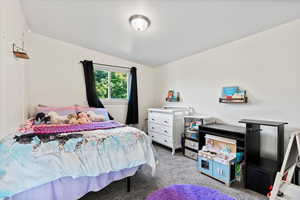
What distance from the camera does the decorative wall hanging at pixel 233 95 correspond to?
7.52ft

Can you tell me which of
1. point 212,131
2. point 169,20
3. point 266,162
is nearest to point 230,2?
point 169,20

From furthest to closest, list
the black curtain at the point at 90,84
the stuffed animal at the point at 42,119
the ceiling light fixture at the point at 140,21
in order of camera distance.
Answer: the black curtain at the point at 90,84 → the stuffed animal at the point at 42,119 → the ceiling light fixture at the point at 140,21

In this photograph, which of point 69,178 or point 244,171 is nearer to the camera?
point 69,178

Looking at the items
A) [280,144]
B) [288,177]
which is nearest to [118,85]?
[280,144]

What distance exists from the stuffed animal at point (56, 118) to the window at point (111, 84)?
1.13m

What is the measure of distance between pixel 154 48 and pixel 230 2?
160 centimetres

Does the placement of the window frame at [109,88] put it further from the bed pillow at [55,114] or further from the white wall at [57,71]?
the bed pillow at [55,114]

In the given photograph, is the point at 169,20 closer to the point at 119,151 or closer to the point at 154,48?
the point at 154,48

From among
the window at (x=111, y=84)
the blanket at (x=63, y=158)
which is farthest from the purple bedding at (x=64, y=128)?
the window at (x=111, y=84)

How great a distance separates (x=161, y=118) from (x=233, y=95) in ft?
4.69

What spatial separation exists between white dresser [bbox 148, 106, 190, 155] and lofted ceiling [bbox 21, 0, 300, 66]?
1259mm

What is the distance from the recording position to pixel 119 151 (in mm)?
1636

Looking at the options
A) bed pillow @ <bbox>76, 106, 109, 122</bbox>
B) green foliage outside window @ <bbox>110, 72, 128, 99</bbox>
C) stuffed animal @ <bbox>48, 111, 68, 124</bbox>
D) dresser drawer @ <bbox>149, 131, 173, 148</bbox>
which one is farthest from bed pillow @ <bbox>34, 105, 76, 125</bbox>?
dresser drawer @ <bbox>149, 131, 173, 148</bbox>

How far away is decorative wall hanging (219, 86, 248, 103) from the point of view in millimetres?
2293
